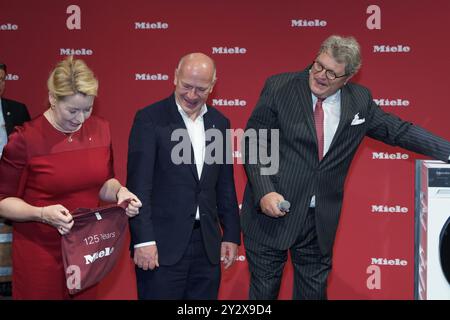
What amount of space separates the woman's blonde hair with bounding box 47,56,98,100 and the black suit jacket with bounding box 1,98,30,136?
1.86 meters

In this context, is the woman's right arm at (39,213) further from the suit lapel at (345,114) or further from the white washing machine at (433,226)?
the white washing machine at (433,226)

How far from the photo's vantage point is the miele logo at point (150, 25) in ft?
14.9

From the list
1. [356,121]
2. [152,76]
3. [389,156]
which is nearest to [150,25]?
[152,76]

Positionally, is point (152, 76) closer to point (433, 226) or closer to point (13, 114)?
point (13, 114)

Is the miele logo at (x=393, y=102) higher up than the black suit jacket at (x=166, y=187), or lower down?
higher up

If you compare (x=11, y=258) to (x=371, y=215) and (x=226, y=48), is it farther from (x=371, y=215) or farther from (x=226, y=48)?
(x=371, y=215)

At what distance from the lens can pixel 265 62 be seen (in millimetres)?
4461

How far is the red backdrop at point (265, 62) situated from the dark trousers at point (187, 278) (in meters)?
1.72

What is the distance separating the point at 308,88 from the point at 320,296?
96 cm

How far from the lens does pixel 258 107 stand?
2893 millimetres

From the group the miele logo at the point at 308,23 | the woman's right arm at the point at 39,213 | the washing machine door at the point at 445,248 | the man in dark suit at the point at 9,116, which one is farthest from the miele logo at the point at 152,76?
the washing machine door at the point at 445,248

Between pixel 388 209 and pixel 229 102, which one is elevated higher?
pixel 229 102

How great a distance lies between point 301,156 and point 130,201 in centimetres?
78

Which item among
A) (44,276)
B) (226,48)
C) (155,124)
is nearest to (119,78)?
(226,48)
